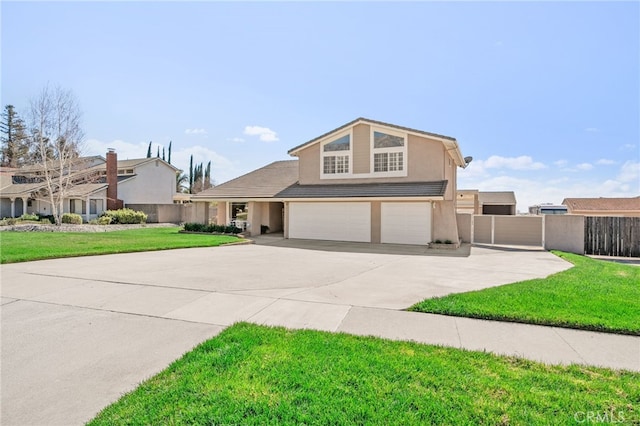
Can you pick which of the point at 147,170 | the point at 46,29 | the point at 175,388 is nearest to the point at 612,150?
the point at 175,388

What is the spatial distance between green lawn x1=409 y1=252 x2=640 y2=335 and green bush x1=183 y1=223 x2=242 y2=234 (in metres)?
16.0

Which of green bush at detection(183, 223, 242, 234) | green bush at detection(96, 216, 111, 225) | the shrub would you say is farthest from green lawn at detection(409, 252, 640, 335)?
the shrub

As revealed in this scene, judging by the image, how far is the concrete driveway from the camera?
10.2 ft

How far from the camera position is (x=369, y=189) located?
640 inches

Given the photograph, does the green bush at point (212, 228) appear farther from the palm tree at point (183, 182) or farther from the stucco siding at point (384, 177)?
the palm tree at point (183, 182)

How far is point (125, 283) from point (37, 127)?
79.7 feet

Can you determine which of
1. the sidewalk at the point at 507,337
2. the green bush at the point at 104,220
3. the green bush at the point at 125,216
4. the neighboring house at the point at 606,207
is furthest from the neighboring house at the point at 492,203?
the green bush at the point at 104,220

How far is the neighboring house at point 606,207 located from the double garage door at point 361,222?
29329 mm

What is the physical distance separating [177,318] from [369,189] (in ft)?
41.7

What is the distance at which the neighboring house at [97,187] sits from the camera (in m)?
28.4

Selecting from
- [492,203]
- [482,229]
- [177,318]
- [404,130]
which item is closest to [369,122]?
[404,130]

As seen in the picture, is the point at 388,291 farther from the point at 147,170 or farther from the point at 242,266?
the point at 147,170

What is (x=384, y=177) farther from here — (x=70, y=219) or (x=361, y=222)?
(x=70, y=219)

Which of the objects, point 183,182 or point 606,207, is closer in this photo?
point 606,207
